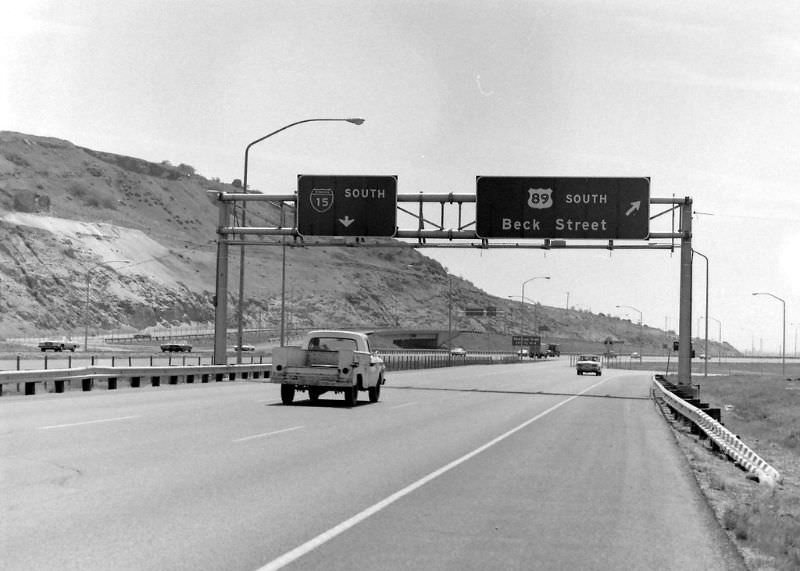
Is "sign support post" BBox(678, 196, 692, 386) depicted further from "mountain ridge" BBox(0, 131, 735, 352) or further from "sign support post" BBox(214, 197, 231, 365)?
"mountain ridge" BBox(0, 131, 735, 352)

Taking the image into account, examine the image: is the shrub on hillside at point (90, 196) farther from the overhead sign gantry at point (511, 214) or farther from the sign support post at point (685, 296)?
the sign support post at point (685, 296)

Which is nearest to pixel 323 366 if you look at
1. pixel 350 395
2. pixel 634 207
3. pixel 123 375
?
pixel 350 395

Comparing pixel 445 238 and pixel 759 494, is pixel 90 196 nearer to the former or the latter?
pixel 445 238

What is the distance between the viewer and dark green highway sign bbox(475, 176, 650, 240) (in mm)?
39812

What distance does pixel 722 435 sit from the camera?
18.8m

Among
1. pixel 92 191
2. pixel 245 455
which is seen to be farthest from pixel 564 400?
pixel 92 191

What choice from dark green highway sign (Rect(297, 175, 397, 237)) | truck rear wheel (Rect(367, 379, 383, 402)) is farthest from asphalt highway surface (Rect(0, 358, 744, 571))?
dark green highway sign (Rect(297, 175, 397, 237))

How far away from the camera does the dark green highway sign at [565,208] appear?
131 ft

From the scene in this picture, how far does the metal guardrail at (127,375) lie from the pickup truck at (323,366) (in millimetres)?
7025

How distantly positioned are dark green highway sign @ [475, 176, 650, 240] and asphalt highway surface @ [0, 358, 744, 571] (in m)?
19.2

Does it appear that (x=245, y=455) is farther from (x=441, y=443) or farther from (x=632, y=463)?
(x=632, y=463)

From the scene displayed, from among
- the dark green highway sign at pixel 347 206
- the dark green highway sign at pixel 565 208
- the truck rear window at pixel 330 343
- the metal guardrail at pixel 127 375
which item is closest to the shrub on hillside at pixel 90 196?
the metal guardrail at pixel 127 375

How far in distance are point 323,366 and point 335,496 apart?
49.8 feet

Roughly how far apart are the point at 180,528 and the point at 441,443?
9304 mm
